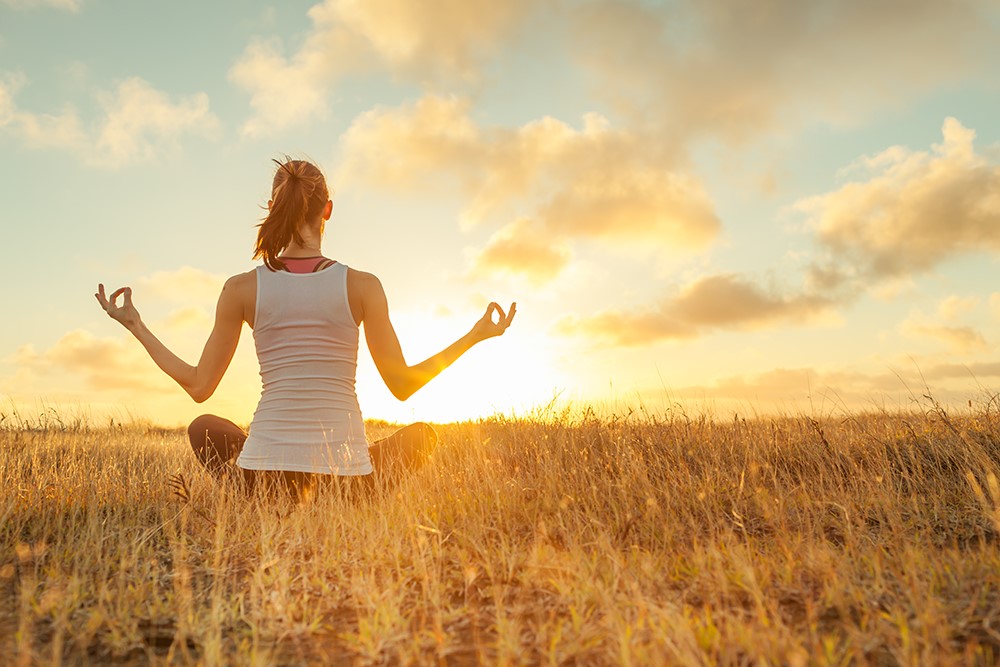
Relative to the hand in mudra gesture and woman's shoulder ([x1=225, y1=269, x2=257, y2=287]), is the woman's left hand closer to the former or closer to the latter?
woman's shoulder ([x1=225, y1=269, x2=257, y2=287])

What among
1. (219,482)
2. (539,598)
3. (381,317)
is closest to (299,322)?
(381,317)

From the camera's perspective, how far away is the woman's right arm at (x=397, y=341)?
4.15 m

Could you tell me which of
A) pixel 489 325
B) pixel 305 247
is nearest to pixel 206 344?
pixel 305 247

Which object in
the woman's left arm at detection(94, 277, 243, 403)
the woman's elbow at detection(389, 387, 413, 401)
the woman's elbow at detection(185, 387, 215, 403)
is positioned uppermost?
the woman's left arm at detection(94, 277, 243, 403)

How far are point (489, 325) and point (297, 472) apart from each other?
1475 millimetres

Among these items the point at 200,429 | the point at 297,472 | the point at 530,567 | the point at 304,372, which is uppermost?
the point at 304,372

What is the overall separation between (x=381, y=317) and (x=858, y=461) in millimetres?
3995

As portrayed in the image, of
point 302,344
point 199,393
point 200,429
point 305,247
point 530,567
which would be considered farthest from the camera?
point 200,429

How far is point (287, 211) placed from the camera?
13.8 ft

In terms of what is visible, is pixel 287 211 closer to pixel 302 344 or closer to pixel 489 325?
pixel 302 344

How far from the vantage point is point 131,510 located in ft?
14.5

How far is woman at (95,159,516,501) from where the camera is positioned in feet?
13.4

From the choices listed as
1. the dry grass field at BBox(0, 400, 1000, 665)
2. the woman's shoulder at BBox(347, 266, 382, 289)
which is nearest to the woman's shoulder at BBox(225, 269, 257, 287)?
the woman's shoulder at BBox(347, 266, 382, 289)

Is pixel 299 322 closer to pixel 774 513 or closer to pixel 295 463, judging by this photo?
pixel 295 463
